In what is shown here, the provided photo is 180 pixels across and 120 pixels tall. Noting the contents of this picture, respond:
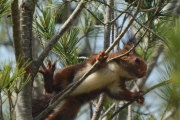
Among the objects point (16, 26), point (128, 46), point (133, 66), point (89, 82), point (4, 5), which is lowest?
point (89, 82)

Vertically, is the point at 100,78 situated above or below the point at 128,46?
below

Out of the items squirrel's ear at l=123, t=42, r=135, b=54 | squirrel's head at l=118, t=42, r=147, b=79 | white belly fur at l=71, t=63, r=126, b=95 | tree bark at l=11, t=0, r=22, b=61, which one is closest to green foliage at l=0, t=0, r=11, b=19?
tree bark at l=11, t=0, r=22, b=61

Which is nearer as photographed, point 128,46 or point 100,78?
point 100,78

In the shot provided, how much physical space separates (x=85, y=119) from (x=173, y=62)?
208 inches

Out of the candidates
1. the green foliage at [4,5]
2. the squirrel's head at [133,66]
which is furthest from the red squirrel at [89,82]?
the green foliage at [4,5]

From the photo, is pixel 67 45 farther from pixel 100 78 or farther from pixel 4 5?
pixel 4 5

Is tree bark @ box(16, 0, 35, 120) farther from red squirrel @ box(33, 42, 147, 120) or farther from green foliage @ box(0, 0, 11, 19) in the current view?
red squirrel @ box(33, 42, 147, 120)

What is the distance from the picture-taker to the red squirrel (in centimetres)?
311

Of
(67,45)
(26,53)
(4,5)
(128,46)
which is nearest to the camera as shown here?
(4,5)

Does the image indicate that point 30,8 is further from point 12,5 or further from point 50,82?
point 50,82

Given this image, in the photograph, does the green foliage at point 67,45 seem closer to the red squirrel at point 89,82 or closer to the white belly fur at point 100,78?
the red squirrel at point 89,82

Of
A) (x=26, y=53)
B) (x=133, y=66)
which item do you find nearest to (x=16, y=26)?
(x=26, y=53)

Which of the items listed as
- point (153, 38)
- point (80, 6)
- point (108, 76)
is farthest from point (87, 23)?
point (80, 6)

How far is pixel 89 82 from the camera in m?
3.16
